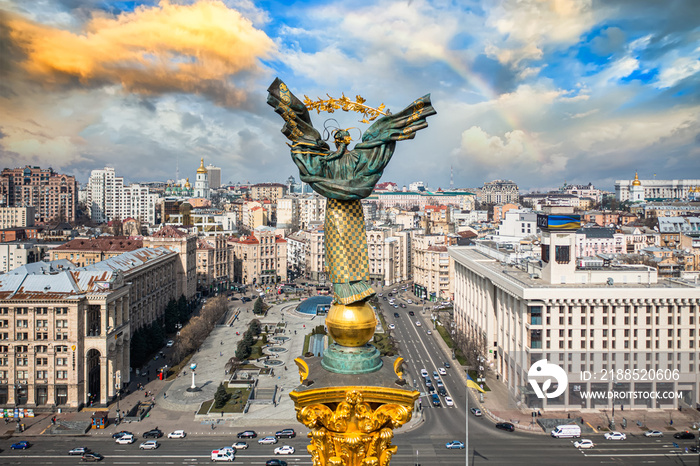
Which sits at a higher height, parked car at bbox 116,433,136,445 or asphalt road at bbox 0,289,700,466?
parked car at bbox 116,433,136,445

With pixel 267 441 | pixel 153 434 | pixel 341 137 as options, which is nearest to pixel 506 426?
pixel 267 441

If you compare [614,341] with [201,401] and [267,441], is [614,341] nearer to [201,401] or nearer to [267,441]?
[267,441]

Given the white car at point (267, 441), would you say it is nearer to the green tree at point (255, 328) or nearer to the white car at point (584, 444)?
the white car at point (584, 444)

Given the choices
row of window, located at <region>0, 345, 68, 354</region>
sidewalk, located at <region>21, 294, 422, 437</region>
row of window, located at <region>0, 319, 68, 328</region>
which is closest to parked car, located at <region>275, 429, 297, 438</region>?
sidewalk, located at <region>21, 294, 422, 437</region>

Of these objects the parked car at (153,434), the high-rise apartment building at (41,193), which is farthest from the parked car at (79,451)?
the high-rise apartment building at (41,193)

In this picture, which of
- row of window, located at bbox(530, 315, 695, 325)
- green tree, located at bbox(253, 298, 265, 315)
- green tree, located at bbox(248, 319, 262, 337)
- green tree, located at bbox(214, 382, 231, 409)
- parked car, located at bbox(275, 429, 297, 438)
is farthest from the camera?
green tree, located at bbox(253, 298, 265, 315)

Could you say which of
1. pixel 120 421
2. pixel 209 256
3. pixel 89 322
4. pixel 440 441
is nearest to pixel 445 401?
pixel 440 441

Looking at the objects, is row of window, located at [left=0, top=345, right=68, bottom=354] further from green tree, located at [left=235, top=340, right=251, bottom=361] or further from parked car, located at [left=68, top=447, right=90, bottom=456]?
green tree, located at [left=235, top=340, right=251, bottom=361]

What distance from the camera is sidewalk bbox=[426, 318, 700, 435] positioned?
4600 centimetres

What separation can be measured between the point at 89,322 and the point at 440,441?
33.0 meters

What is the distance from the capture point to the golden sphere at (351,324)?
12188 mm

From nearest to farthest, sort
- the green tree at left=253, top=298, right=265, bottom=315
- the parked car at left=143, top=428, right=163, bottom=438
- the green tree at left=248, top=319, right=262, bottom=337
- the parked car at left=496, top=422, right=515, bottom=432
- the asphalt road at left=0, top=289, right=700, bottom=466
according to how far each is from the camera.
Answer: the asphalt road at left=0, top=289, right=700, bottom=466 → the parked car at left=143, top=428, right=163, bottom=438 → the parked car at left=496, top=422, right=515, bottom=432 → the green tree at left=248, top=319, right=262, bottom=337 → the green tree at left=253, top=298, right=265, bottom=315

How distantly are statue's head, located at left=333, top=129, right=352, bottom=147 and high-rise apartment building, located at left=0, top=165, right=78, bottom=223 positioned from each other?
17120 cm

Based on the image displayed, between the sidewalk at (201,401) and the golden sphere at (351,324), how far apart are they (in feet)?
119
